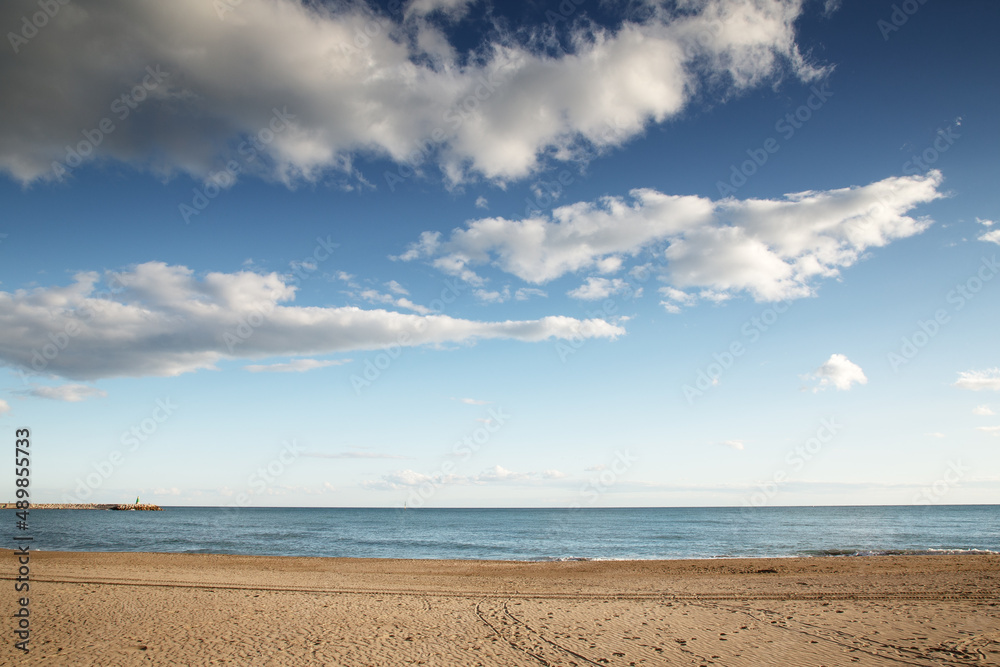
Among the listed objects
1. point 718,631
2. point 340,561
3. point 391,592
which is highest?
point 718,631

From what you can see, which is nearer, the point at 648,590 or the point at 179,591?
the point at 179,591

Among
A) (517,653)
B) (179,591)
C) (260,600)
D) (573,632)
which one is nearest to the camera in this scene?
(517,653)

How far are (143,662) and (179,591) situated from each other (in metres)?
8.22

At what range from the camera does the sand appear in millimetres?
9188

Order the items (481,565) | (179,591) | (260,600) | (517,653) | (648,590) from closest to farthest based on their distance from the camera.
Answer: (517,653)
(260,600)
(179,591)
(648,590)
(481,565)

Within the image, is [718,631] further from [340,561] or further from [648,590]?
[340,561]

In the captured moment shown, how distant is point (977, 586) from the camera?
52.3 feet

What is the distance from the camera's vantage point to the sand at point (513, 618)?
9.19 meters

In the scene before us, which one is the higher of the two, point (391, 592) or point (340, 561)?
point (391, 592)

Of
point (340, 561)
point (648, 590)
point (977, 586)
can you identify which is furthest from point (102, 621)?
point (977, 586)

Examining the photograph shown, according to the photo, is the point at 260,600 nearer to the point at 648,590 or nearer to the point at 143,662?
the point at 143,662

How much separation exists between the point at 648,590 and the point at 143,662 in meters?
14.2

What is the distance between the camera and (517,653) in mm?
9391

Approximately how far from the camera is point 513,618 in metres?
12.2
